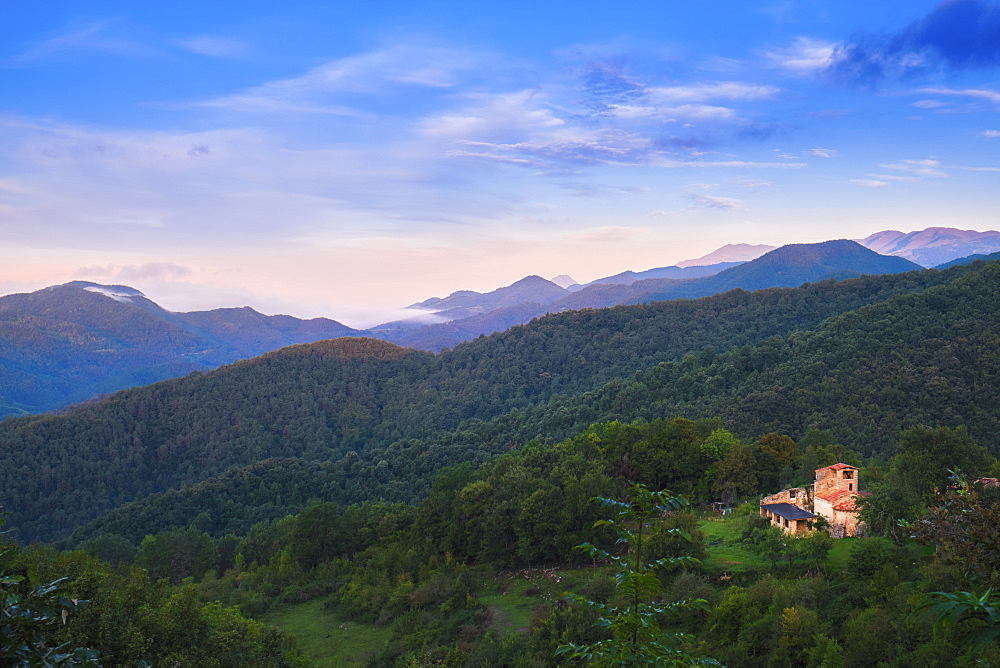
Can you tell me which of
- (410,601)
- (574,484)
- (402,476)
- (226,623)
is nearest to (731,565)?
(574,484)

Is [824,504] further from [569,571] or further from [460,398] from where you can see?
[460,398]

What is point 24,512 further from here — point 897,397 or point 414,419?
point 897,397

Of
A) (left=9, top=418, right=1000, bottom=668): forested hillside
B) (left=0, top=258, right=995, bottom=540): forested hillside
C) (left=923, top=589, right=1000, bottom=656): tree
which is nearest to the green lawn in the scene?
(left=9, top=418, right=1000, bottom=668): forested hillside

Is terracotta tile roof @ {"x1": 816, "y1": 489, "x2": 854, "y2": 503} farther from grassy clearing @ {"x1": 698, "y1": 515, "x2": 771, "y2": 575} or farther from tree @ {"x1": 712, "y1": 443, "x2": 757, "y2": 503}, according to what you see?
tree @ {"x1": 712, "y1": 443, "x2": 757, "y2": 503}

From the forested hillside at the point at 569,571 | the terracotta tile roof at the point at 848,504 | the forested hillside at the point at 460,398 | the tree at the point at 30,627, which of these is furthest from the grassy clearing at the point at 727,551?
the forested hillside at the point at 460,398

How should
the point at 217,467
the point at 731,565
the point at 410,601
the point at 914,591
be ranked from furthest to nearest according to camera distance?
the point at 217,467 → the point at 410,601 → the point at 731,565 → the point at 914,591

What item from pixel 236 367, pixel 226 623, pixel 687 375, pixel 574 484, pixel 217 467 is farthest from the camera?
pixel 236 367

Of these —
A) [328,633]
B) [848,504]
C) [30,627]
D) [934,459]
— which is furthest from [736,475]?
[30,627]

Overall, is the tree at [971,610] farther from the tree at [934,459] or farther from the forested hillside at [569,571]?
the tree at [934,459]
